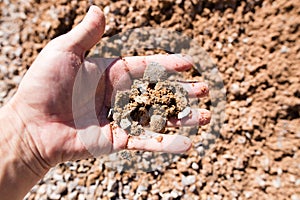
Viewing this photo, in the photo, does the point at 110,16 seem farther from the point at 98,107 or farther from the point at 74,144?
the point at 74,144

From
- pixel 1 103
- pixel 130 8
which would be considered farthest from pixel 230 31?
pixel 1 103

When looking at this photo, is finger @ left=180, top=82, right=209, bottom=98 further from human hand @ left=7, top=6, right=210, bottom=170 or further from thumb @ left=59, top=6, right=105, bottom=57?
thumb @ left=59, top=6, right=105, bottom=57

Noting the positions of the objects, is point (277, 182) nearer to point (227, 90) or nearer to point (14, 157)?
point (227, 90)

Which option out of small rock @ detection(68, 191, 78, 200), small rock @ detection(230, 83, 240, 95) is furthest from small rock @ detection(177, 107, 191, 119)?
small rock @ detection(68, 191, 78, 200)

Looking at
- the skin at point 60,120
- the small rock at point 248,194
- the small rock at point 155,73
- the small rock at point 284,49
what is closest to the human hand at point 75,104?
the skin at point 60,120

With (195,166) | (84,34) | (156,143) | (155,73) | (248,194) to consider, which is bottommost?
(248,194)

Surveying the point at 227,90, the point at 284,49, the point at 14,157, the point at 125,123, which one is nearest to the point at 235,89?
the point at 227,90
